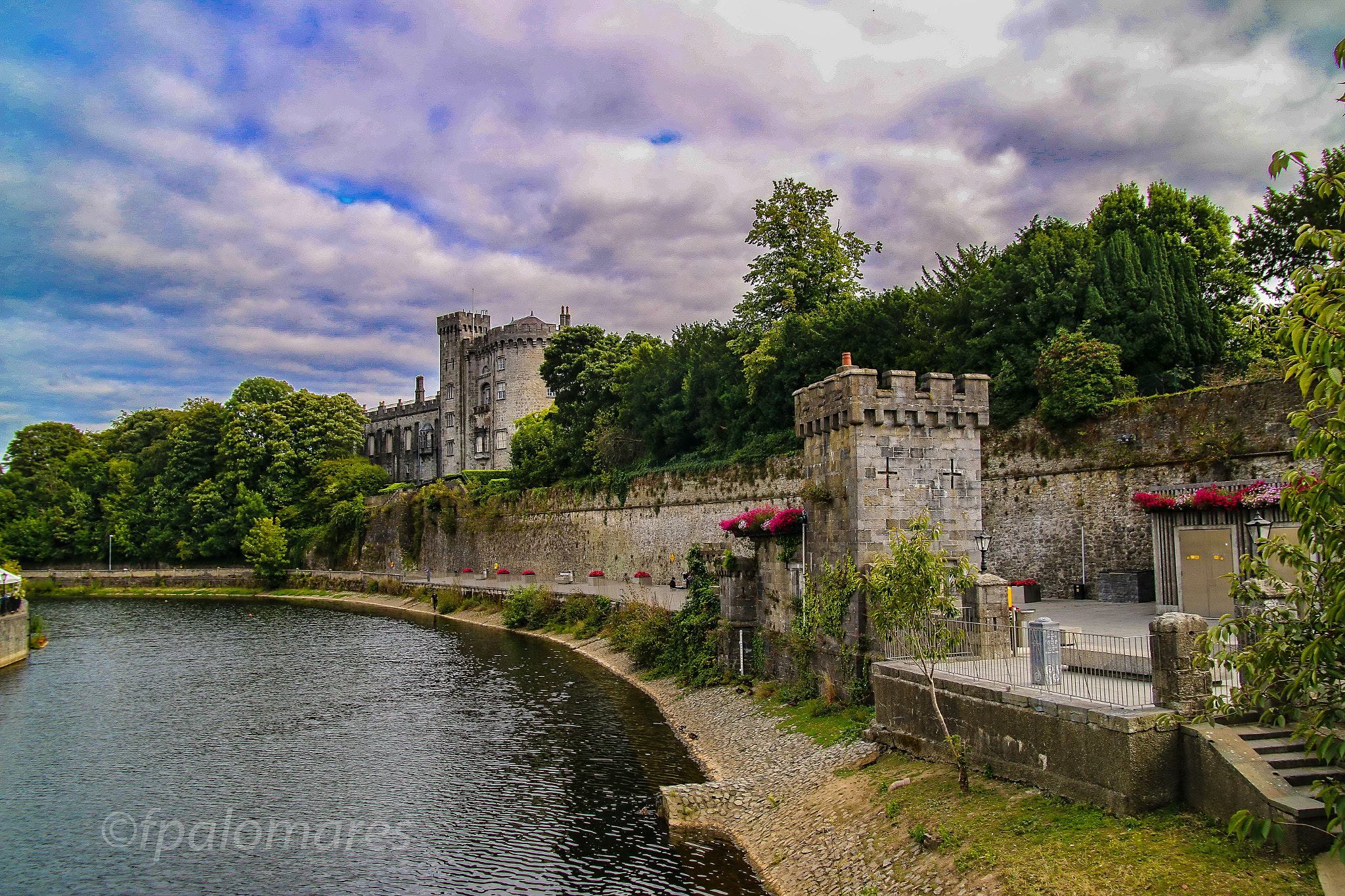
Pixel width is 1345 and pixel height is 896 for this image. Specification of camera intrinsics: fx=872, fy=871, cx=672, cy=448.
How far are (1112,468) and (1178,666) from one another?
16.1 m

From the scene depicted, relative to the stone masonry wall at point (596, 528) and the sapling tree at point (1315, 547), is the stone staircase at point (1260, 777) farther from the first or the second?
the stone masonry wall at point (596, 528)

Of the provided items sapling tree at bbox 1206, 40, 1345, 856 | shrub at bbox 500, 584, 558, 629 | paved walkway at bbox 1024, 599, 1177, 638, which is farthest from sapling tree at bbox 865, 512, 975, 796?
shrub at bbox 500, 584, 558, 629

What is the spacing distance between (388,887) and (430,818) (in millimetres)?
2675

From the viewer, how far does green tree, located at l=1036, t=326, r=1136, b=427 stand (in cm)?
2381

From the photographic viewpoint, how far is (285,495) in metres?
67.3

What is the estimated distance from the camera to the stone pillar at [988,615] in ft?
44.8

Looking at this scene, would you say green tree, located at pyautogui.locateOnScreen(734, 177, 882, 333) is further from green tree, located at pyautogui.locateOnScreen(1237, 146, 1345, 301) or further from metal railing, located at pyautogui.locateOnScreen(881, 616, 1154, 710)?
metal railing, located at pyautogui.locateOnScreen(881, 616, 1154, 710)

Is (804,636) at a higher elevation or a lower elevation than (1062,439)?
lower

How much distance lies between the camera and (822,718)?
15531 mm

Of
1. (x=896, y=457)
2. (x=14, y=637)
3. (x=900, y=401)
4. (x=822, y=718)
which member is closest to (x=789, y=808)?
(x=822, y=718)

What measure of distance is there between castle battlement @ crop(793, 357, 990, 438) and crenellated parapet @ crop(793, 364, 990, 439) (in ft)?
0.04

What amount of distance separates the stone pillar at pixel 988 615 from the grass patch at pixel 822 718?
2.16 m

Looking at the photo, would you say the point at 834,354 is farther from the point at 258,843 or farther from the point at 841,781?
the point at 258,843

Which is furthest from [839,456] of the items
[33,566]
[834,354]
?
[33,566]
